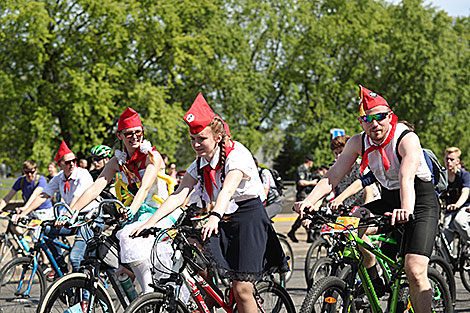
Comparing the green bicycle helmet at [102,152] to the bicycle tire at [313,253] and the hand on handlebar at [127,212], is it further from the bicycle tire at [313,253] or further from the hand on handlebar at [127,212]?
the bicycle tire at [313,253]

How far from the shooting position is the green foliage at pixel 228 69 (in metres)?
24.9

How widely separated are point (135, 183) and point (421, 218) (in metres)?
2.41

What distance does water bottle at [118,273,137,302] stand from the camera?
567cm

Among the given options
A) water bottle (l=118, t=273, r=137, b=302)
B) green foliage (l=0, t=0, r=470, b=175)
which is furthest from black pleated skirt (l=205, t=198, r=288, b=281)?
green foliage (l=0, t=0, r=470, b=175)

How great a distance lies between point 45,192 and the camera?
8023 millimetres

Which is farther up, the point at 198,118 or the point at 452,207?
the point at 198,118

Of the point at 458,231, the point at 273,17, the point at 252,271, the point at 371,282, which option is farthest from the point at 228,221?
the point at 273,17

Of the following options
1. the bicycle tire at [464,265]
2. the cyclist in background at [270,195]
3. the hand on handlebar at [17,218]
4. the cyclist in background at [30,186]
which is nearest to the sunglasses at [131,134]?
the hand on handlebar at [17,218]

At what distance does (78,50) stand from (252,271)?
73.1 ft

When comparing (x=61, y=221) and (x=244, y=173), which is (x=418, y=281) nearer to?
(x=244, y=173)

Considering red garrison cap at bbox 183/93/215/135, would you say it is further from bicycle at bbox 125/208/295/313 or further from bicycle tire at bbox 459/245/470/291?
bicycle tire at bbox 459/245/470/291

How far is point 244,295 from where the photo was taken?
14.9 feet

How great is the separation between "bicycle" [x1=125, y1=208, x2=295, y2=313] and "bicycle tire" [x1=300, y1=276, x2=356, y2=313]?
26cm

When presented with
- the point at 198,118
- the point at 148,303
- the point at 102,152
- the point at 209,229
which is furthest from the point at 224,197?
the point at 102,152
